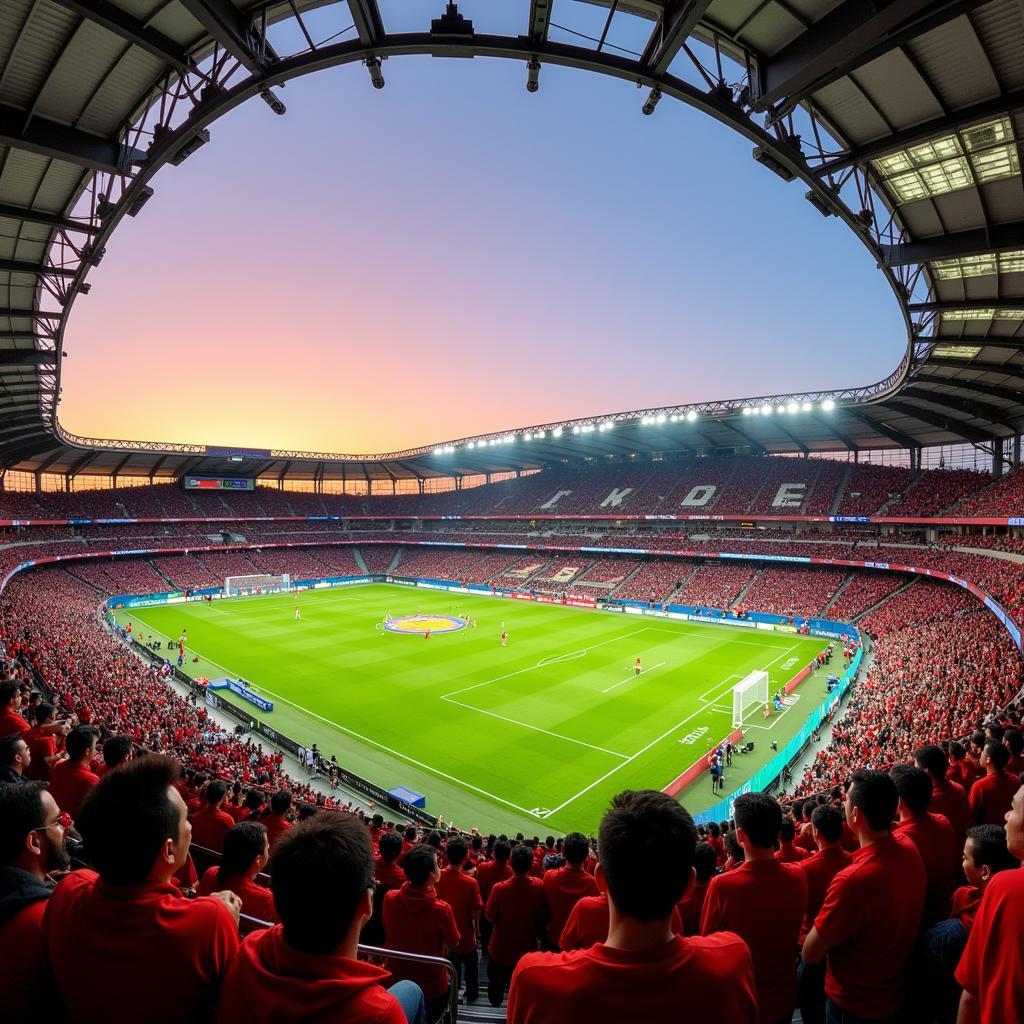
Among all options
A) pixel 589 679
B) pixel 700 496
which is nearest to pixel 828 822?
pixel 589 679

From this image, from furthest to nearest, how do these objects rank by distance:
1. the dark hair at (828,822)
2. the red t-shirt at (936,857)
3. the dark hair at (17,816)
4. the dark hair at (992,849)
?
1. the dark hair at (828,822)
2. the red t-shirt at (936,857)
3. the dark hair at (992,849)
4. the dark hair at (17,816)

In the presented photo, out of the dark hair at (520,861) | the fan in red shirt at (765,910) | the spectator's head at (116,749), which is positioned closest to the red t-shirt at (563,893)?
the dark hair at (520,861)

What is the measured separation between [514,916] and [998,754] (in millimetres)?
Result: 5605

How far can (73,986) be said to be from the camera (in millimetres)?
2445

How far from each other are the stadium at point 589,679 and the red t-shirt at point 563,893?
3 centimetres

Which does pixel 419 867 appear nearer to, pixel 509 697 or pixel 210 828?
pixel 210 828

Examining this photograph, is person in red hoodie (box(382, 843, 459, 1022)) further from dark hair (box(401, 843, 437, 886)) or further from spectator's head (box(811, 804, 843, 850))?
spectator's head (box(811, 804, 843, 850))

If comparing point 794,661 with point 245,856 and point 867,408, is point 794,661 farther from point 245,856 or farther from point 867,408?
point 245,856

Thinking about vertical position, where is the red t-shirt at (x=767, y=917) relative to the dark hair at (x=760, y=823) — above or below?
below

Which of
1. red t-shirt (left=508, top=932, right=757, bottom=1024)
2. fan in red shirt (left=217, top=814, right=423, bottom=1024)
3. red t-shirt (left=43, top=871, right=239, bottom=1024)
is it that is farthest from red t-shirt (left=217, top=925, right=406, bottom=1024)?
red t-shirt (left=508, top=932, right=757, bottom=1024)

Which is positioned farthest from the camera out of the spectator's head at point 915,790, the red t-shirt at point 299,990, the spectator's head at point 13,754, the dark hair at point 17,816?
the spectator's head at point 13,754

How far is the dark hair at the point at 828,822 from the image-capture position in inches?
195

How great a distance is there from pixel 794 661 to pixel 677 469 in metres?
37.2

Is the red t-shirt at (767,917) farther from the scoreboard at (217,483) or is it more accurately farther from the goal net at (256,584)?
the scoreboard at (217,483)
